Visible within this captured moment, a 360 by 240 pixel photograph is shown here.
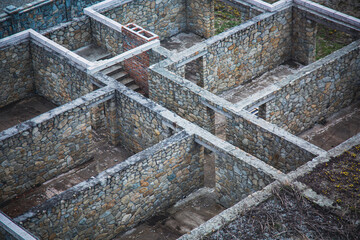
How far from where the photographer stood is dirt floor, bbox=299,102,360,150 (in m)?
17.2

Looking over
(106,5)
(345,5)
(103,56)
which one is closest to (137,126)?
(103,56)

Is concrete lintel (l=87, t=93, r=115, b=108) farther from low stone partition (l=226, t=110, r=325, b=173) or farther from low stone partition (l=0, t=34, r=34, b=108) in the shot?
low stone partition (l=0, t=34, r=34, b=108)

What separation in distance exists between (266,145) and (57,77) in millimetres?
7387

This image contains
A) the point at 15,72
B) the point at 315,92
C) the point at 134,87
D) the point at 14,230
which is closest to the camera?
the point at 14,230

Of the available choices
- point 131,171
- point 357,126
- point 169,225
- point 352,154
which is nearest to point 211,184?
point 169,225

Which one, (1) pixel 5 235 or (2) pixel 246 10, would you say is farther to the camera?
(2) pixel 246 10

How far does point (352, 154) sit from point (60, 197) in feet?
21.6

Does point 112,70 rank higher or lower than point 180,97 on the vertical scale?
lower

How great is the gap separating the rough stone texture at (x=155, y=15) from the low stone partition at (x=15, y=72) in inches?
123

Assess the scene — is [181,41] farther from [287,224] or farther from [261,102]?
[287,224]

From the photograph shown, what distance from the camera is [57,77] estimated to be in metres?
18.6

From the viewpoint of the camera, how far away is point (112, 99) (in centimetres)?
1658

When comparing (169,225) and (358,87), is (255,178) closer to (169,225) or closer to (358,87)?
(169,225)

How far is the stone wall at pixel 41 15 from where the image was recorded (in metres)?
20.2
